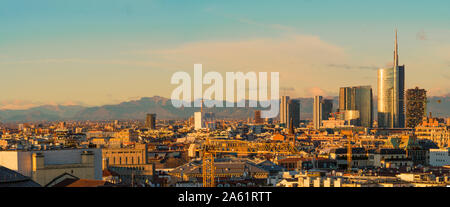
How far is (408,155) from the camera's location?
99.6m

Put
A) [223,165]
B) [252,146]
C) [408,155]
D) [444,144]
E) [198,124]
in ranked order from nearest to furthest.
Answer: [223,165] < [408,155] < [252,146] < [444,144] < [198,124]

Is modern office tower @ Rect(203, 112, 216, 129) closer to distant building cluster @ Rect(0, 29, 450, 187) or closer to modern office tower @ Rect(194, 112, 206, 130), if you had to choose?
distant building cluster @ Rect(0, 29, 450, 187)

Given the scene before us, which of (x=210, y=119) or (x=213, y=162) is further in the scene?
(x=210, y=119)

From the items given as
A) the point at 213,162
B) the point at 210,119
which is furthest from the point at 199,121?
the point at 213,162

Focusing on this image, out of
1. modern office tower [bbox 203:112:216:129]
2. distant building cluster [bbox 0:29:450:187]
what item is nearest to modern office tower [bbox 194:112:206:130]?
distant building cluster [bbox 0:29:450:187]

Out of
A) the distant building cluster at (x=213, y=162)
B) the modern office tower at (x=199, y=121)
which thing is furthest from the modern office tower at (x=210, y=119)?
the modern office tower at (x=199, y=121)

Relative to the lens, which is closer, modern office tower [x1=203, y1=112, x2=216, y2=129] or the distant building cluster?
the distant building cluster

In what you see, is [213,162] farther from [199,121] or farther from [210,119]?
[199,121]

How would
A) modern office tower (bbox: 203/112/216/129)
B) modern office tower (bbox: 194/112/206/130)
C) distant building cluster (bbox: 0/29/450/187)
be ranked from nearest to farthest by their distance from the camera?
distant building cluster (bbox: 0/29/450/187) < modern office tower (bbox: 203/112/216/129) < modern office tower (bbox: 194/112/206/130)

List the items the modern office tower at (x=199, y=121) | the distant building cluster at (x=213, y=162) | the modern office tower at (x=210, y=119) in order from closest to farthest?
the distant building cluster at (x=213, y=162) → the modern office tower at (x=210, y=119) → the modern office tower at (x=199, y=121)

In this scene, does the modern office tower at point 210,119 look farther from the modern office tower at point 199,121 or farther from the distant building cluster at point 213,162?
the modern office tower at point 199,121
